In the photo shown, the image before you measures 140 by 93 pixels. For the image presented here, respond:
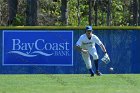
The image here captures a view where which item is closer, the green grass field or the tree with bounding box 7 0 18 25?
the green grass field

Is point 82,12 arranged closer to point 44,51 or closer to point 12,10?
point 12,10

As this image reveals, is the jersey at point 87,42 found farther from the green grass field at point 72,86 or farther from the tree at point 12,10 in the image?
the tree at point 12,10

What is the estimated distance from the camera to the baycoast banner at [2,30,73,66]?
24031mm

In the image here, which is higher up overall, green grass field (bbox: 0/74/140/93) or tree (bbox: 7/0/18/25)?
tree (bbox: 7/0/18/25)

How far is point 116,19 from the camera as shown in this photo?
259 feet

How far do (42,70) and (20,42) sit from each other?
149 cm

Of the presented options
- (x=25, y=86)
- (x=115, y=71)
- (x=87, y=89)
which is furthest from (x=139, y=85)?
(x=115, y=71)

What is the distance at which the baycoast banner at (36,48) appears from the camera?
24031mm

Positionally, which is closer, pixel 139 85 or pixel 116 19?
pixel 139 85

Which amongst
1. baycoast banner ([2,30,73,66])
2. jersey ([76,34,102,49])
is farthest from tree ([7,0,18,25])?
jersey ([76,34,102,49])

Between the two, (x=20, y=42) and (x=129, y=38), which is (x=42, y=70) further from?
(x=129, y=38)

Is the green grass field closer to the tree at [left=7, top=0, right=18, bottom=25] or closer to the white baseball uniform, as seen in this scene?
the white baseball uniform

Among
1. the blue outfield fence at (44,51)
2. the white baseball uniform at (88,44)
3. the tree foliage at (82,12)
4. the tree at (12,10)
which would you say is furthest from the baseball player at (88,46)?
the tree foliage at (82,12)

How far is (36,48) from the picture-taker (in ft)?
79.0
